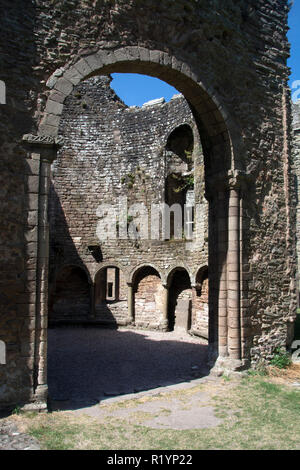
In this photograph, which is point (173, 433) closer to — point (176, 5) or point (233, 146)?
point (233, 146)

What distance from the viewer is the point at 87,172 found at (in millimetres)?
15695

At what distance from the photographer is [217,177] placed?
7625 mm

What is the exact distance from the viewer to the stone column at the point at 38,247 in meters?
5.26

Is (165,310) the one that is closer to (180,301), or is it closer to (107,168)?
(180,301)

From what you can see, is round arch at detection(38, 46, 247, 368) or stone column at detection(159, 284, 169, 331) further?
stone column at detection(159, 284, 169, 331)

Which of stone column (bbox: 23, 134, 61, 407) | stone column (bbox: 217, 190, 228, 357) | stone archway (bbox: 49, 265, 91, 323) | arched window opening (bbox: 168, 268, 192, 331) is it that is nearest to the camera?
stone column (bbox: 23, 134, 61, 407)

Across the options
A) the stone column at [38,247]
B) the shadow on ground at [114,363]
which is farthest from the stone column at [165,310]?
the stone column at [38,247]

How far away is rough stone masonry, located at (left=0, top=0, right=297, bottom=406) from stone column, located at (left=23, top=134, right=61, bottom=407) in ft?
0.04

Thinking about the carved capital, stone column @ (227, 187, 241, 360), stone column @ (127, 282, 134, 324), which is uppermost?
the carved capital

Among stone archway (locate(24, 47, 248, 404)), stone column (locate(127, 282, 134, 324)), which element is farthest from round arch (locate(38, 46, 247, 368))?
stone column (locate(127, 282, 134, 324))

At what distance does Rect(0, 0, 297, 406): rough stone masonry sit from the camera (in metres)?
5.30

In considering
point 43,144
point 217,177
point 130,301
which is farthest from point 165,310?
point 43,144

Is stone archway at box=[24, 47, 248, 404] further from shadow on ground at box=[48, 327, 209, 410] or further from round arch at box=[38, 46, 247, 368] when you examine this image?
shadow on ground at box=[48, 327, 209, 410]

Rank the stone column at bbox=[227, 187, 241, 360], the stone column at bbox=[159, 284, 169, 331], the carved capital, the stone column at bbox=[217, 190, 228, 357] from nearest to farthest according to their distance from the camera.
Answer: the carved capital → the stone column at bbox=[227, 187, 241, 360] → the stone column at bbox=[217, 190, 228, 357] → the stone column at bbox=[159, 284, 169, 331]
